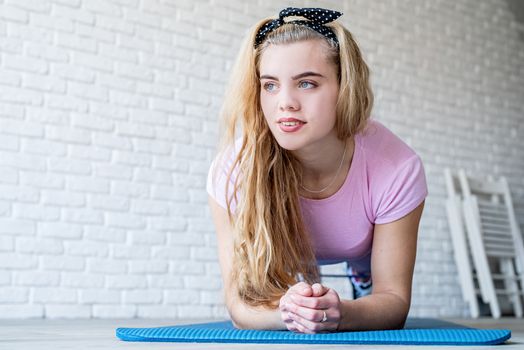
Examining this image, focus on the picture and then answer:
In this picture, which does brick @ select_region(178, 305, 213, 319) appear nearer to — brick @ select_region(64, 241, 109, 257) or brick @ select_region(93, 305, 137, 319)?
brick @ select_region(93, 305, 137, 319)

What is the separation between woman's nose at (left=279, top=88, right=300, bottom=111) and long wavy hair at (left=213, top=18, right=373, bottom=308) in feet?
0.39

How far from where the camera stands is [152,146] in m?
3.84

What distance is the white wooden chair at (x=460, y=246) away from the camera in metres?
5.00

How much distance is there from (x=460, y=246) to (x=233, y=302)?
3.44m

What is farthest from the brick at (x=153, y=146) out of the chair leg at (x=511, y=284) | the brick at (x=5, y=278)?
Answer: the chair leg at (x=511, y=284)

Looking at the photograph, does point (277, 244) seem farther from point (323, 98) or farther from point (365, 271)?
point (365, 271)

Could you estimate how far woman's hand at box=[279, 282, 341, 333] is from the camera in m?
1.56

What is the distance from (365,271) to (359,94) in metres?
1.06

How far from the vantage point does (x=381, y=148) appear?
2.00 metres

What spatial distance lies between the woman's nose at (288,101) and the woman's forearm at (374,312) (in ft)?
1.49

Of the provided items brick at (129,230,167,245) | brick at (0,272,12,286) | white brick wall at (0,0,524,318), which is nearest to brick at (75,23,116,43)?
white brick wall at (0,0,524,318)

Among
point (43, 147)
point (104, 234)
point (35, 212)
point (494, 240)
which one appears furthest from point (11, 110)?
point (494, 240)

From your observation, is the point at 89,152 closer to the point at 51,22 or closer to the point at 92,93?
the point at 92,93

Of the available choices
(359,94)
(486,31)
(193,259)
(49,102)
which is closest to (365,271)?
(359,94)
